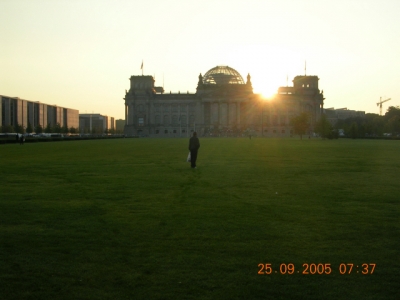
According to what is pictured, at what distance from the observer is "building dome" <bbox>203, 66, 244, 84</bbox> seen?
550 ft

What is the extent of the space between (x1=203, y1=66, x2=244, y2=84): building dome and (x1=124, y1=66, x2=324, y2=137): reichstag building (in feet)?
7.01

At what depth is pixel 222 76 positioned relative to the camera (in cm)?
16750

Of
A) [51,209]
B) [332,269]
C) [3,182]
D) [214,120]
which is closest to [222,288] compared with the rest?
[332,269]

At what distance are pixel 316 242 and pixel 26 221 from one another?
657 cm

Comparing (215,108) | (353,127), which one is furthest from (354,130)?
(215,108)

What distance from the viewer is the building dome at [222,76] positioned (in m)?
168

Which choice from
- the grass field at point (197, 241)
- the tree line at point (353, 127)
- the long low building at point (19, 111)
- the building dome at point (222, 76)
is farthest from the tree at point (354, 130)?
the long low building at point (19, 111)

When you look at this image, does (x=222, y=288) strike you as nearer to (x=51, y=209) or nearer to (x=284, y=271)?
(x=284, y=271)
